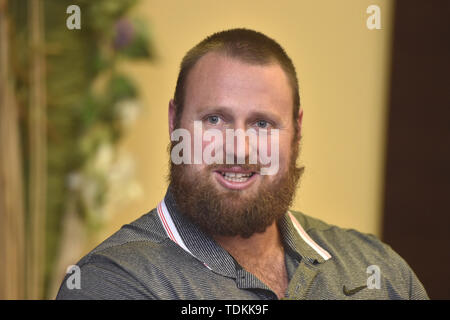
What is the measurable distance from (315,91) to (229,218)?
2.68 feet

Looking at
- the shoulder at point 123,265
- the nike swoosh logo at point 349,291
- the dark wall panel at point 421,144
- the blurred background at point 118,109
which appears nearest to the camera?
the shoulder at point 123,265

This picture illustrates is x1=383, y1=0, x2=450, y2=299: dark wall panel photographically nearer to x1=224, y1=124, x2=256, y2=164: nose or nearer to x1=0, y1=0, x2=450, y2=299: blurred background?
x1=0, y1=0, x2=450, y2=299: blurred background

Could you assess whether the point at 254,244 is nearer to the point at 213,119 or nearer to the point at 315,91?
the point at 213,119

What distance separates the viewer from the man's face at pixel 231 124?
1.03 m

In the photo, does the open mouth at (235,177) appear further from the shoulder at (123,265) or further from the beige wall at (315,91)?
the beige wall at (315,91)

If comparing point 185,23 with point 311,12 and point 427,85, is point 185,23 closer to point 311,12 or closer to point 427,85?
point 311,12

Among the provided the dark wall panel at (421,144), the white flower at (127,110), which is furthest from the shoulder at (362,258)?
the dark wall panel at (421,144)

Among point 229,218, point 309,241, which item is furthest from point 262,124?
point 309,241

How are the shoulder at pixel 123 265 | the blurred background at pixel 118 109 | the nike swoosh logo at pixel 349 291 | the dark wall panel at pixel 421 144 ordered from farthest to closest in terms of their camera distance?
1. the dark wall panel at pixel 421 144
2. the blurred background at pixel 118 109
3. the nike swoosh logo at pixel 349 291
4. the shoulder at pixel 123 265

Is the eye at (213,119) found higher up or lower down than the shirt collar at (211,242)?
higher up

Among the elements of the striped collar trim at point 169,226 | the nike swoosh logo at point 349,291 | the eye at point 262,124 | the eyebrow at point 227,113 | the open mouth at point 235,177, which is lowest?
the nike swoosh logo at point 349,291

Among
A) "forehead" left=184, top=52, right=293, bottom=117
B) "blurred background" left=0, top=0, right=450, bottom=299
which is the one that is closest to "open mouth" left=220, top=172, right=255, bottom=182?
"forehead" left=184, top=52, right=293, bottom=117

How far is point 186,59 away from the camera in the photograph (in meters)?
1.10

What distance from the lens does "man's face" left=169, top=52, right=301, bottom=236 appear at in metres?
1.03
